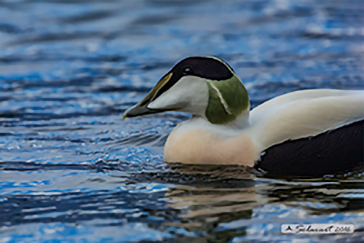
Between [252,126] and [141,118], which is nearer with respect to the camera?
[252,126]

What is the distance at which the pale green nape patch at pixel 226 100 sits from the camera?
5047 mm

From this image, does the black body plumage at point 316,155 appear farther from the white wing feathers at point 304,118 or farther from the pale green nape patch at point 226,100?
the pale green nape patch at point 226,100

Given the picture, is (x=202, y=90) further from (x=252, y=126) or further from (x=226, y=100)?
(x=252, y=126)

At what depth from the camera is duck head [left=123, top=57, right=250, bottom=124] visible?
16.6ft

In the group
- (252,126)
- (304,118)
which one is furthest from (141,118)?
(304,118)

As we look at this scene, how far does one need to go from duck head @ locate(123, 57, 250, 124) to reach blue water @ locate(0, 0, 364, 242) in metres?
0.46

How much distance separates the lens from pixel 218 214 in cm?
430

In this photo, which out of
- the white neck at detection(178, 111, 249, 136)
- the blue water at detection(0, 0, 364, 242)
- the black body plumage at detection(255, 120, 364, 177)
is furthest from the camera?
the white neck at detection(178, 111, 249, 136)

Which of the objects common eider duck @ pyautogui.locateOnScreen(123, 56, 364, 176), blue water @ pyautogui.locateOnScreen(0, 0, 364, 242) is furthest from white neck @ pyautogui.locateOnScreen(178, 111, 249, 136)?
blue water @ pyautogui.locateOnScreen(0, 0, 364, 242)

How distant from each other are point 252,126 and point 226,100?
0.30 m

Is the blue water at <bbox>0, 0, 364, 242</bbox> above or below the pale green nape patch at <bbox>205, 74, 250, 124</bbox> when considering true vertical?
below

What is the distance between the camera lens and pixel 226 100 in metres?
5.07

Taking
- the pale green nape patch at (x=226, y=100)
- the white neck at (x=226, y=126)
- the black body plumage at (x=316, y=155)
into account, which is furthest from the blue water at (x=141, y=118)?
the pale green nape patch at (x=226, y=100)

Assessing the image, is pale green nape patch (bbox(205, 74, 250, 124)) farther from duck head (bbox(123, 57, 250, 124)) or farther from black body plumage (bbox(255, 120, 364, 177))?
black body plumage (bbox(255, 120, 364, 177))
